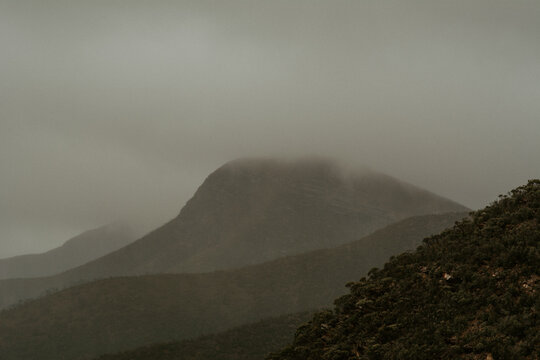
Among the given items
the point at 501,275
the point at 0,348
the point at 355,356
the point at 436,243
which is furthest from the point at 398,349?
the point at 0,348

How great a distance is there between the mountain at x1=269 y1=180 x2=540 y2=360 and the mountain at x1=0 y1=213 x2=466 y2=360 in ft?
373

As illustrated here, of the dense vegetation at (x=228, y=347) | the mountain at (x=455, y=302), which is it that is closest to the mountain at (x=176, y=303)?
the dense vegetation at (x=228, y=347)

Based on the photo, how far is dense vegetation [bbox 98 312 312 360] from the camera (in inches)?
3406

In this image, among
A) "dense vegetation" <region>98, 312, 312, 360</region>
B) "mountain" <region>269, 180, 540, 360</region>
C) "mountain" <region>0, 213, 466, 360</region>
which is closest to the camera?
"mountain" <region>269, 180, 540, 360</region>

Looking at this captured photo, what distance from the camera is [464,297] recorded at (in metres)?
23.2

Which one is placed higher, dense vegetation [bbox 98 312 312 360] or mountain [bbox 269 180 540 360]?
mountain [bbox 269 180 540 360]

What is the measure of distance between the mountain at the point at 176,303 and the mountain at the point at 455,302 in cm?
11355

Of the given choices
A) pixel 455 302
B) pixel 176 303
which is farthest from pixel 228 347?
pixel 455 302

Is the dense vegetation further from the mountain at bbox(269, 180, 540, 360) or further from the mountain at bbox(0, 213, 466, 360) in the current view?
the mountain at bbox(269, 180, 540, 360)

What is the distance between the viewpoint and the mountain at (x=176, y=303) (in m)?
138

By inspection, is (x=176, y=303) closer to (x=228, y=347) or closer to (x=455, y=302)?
(x=228, y=347)

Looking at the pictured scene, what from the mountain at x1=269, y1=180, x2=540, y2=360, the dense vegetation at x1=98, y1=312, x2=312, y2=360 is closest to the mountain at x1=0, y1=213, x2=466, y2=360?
the dense vegetation at x1=98, y1=312, x2=312, y2=360

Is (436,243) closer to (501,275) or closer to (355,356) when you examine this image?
(501,275)

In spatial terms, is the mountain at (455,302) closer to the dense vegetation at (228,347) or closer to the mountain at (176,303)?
the dense vegetation at (228,347)
